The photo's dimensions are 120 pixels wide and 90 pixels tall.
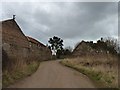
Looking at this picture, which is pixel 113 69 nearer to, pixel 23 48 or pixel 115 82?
pixel 115 82

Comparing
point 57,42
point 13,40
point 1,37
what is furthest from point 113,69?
point 57,42

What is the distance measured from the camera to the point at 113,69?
18.7 metres

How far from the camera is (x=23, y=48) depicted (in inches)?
1861

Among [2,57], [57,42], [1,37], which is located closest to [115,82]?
[2,57]

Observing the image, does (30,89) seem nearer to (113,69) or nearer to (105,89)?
(105,89)

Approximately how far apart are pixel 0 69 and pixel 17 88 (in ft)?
12.2

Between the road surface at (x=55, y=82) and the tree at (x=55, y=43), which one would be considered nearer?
the road surface at (x=55, y=82)

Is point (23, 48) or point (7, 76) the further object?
point (23, 48)

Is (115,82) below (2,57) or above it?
below

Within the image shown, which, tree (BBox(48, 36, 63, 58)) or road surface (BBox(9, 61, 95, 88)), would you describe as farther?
tree (BBox(48, 36, 63, 58))

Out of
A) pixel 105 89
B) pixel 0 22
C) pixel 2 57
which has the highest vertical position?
pixel 0 22

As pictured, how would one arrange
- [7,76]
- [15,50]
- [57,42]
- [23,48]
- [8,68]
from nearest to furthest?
[7,76] < [8,68] < [15,50] < [23,48] < [57,42]

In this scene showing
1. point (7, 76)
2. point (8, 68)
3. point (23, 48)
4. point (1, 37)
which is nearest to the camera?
point (7, 76)

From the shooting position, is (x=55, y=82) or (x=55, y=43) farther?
(x=55, y=43)
